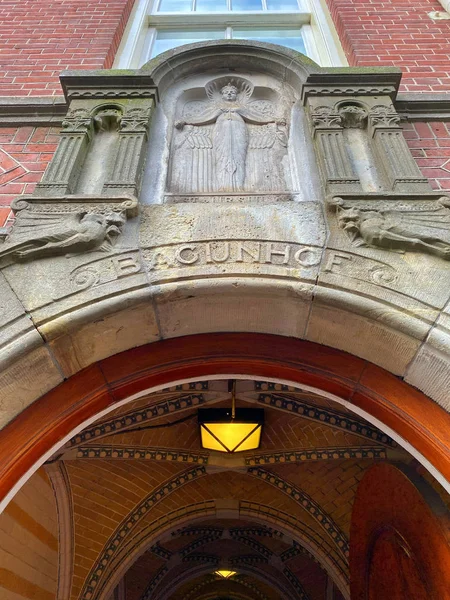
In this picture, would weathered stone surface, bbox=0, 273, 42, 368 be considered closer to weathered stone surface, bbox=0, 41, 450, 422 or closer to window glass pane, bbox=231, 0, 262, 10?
weathered stone surface, bbox=0, 41, 450, 422

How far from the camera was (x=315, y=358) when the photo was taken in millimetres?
2195

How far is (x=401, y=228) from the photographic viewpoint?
2.07 metres

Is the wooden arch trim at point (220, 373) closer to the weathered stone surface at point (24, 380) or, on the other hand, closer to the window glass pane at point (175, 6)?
the weathered stone surface at point (24, 380)

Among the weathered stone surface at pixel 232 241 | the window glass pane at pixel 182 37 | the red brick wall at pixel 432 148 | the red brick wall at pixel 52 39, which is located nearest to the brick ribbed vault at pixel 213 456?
the weathered stone surface at pixel 232 241

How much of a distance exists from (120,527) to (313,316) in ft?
14.6

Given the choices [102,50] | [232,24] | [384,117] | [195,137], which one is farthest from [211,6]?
[384,117]

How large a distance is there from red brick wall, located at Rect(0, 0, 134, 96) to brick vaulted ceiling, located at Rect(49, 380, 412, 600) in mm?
2692

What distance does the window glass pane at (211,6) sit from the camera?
498cm

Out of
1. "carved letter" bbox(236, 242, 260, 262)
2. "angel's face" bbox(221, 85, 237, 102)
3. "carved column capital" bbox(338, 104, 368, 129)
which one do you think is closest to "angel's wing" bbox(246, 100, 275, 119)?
"angel's face" bbox(221, 85, 237, 102)

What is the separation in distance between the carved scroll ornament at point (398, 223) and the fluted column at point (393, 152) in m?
0.17

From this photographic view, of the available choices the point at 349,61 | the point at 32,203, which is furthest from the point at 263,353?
the point at 349,61

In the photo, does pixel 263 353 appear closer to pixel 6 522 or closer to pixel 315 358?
pixel 315 358

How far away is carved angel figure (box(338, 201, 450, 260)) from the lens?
6.62 ft

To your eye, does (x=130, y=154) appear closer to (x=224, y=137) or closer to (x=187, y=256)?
(x=224, y=137)
